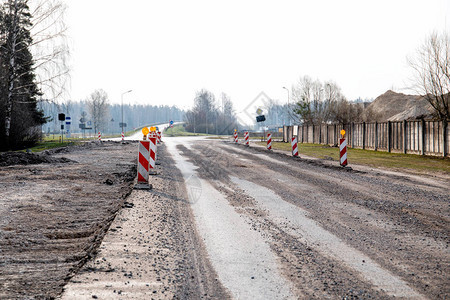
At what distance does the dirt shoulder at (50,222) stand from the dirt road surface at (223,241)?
2 cm

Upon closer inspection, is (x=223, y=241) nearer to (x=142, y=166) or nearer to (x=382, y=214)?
(x=382, y=214)

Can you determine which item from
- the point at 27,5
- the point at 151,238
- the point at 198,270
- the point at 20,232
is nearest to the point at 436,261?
the point at 198,270

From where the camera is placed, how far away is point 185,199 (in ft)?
27.3

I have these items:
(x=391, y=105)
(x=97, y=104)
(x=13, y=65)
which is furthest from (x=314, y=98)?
(x=97, y=104)

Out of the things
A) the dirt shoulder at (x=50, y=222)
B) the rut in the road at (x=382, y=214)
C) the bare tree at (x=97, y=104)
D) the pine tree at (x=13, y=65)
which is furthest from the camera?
the bare tree at (x=97, y=104)

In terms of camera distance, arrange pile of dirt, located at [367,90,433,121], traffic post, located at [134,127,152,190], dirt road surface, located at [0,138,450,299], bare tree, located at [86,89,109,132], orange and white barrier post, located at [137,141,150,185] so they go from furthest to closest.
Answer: bare tree, located at [86,89,109,132], pile of dirt, located at [367,90,433,121], orange and white barrier post, located at [137,141,150,185], traffic post, located at [134,127,152,190], dirt road surface, located at [0,138,450,299]

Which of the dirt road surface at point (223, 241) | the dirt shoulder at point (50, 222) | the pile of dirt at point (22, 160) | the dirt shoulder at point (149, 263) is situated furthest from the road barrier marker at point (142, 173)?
the pile of dirt at point (22, 160)

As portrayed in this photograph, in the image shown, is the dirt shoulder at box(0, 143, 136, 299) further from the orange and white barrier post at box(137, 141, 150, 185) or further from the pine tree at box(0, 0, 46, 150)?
the pine tree at box(0, 0, 46, 150)

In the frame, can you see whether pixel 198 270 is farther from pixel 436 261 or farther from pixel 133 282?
pixel 436 261

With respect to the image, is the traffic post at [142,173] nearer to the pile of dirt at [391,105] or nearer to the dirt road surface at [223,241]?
the dirt road surface at [223,241]

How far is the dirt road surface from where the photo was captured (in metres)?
3.64

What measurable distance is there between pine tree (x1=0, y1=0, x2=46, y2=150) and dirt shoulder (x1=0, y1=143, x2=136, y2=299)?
12995mm

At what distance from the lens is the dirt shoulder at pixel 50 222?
390 centimetres

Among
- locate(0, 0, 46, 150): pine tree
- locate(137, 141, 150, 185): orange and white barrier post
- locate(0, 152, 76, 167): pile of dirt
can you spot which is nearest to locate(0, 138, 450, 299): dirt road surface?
locate(137, 141, 150, 185): orange and white barrier post
